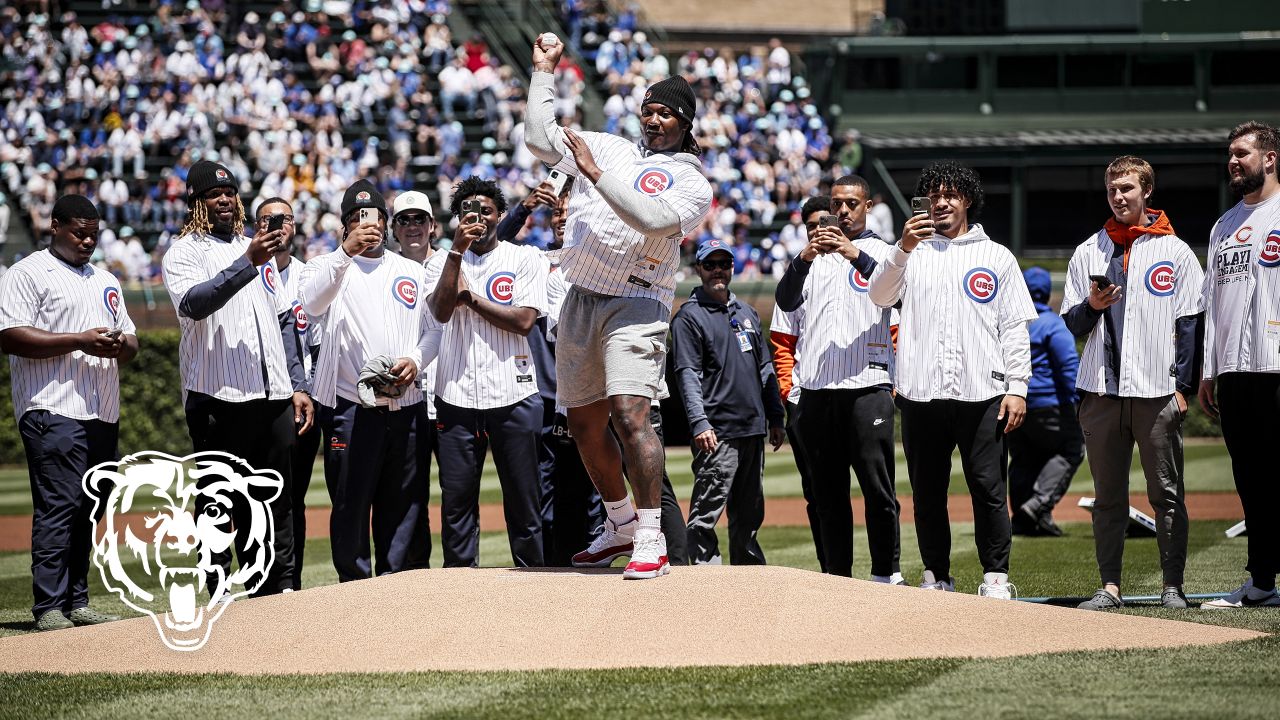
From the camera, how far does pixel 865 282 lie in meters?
7.91

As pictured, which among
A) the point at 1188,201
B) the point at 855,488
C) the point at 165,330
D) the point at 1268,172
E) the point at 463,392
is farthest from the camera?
the point at 1188,201

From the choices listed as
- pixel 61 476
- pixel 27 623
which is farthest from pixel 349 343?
pixel 27 623

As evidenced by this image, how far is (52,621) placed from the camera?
7.33 meters

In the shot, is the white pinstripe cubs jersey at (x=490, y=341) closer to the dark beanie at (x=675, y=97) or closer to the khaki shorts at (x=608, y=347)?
the khaki shorts at (x=608, y=347)

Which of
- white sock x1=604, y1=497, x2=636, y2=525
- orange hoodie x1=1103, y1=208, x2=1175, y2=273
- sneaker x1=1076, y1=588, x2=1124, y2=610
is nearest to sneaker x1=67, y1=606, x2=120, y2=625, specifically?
white sock x1=604, y1=497, x2=636, y2=525

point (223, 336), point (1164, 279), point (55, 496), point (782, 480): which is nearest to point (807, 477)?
point (1164, 279)

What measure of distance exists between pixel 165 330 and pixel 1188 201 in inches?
964

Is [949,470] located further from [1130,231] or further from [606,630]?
[606,630]

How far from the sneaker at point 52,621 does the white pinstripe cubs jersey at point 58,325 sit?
41.4 inches

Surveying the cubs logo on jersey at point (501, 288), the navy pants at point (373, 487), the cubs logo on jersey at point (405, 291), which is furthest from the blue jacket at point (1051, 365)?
the navy pants at point (373, 487)

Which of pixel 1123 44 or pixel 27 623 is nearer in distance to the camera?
pixel 27 623

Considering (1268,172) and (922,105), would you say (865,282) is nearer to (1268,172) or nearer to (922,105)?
(1268,172)

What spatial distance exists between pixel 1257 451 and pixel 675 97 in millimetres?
3437

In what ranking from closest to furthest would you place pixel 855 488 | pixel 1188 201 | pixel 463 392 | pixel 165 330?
pixel 463 392, pixel 855 488, pixel 165 330, pixel 1188 201
